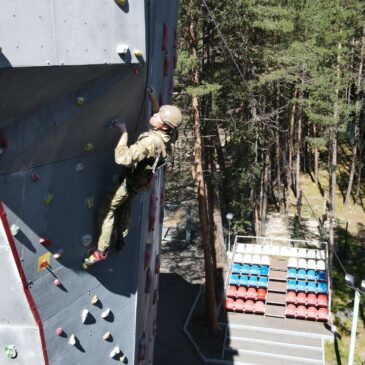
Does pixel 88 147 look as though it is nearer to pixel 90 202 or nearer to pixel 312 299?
pixel 90 202

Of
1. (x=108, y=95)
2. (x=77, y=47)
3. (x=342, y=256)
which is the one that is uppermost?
(x=77, y=47)

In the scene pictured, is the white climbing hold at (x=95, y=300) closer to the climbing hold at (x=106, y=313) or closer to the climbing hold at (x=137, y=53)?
the climbing hold at (x=106, y=313)

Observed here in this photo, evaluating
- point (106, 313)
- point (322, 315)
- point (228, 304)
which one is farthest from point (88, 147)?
point (322, 315)

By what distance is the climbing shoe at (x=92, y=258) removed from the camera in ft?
14.5

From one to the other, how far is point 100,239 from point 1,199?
3.92ft

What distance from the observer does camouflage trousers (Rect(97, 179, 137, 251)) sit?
173 inches

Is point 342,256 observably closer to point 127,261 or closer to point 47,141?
point 127,261

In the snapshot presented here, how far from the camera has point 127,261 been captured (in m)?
4.96

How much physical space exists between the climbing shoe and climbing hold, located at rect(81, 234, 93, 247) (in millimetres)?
91

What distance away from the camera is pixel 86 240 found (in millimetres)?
4402

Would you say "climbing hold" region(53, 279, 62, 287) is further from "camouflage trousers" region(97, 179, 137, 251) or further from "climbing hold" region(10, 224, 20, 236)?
"climbing hold" region(10, 224, 20, 236)

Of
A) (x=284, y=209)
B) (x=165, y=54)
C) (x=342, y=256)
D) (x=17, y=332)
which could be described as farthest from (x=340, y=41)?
(x=17, y=332)

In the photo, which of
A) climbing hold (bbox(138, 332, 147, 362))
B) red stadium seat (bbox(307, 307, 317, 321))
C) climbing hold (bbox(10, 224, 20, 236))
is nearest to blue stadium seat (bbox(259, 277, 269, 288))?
red stadium seat (bbox(307, 307, 317, 321))

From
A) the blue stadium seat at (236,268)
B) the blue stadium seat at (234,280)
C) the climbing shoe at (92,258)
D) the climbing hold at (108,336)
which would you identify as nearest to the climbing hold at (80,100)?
the climbing shoe at (92,258)
